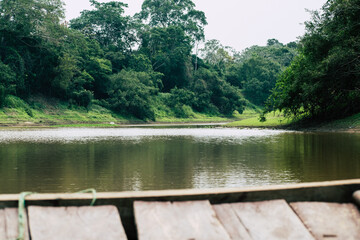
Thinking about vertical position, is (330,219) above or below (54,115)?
below

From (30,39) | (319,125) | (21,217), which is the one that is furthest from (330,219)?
(30,39)

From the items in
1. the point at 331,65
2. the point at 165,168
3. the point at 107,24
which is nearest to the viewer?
the point at 165,168

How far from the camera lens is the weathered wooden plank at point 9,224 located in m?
2.52

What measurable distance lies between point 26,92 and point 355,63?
32.3 metres

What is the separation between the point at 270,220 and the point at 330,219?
49cm

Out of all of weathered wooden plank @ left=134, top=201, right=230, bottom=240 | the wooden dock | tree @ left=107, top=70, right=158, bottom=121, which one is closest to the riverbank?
tree @ left=107, top=70, right=158, bottom=121

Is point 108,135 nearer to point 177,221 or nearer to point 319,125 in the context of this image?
point 319,125

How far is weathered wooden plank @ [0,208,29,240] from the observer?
2.52 m

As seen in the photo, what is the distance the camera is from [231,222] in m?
2.85

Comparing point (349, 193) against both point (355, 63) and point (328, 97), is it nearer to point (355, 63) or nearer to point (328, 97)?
point (355, 63)

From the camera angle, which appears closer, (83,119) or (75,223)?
(75,223)

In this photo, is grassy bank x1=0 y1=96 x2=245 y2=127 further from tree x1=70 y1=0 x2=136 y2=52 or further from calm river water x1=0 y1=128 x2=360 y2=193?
calm river water x1=0 y1=128 x2=360 y2=193

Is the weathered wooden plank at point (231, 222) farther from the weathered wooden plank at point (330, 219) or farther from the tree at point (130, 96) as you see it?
the tree at point (130, 96)

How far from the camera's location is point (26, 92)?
4103cm
